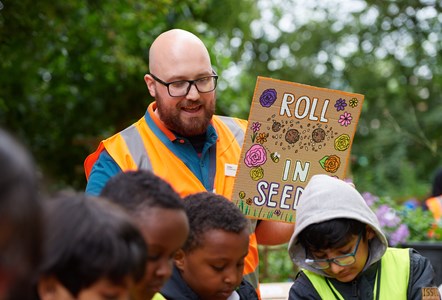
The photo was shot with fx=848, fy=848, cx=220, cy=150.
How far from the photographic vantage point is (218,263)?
2.83m

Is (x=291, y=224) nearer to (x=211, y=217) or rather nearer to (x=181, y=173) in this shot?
(x=181, y=173)

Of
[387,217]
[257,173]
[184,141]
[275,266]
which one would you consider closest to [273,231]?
[257,173]

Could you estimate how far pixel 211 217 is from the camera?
290 centimetres

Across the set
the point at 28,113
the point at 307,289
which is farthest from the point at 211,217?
the point at 28,113

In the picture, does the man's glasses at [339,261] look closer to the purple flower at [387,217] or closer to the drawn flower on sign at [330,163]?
the drawn flower on sign at [330,163]

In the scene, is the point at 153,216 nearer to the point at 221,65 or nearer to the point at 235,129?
the point at 235,129

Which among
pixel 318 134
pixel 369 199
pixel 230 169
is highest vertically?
pixel 318 134

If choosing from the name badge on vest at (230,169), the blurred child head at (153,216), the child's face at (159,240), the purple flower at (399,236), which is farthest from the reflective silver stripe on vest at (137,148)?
the purple flower at (399,236)

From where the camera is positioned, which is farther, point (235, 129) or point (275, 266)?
point (275, 266)

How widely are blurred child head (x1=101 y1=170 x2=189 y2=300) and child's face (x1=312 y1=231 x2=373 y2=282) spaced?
89cm

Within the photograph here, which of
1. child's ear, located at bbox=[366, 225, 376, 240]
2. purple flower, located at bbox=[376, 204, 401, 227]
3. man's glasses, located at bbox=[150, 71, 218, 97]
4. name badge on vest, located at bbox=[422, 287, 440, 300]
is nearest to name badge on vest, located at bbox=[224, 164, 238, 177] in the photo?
man's glasses, located at bbox=[150, 71, 218, 97]

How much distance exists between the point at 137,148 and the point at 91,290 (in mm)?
1793

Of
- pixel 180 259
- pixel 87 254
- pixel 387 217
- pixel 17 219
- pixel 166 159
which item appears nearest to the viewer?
pixel 17 219

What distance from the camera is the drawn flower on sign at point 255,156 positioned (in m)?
3.61
